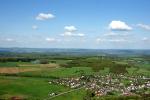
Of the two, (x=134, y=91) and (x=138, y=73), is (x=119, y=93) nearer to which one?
(x=134, y=91)

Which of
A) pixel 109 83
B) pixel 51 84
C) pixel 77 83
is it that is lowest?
pixel 109 83

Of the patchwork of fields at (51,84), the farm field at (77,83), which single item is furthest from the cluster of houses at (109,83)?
the patchwork of fields at (51,84)

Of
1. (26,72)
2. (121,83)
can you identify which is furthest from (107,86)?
(26,72)

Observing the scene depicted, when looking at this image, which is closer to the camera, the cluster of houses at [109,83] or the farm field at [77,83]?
the farm field at [77,83]

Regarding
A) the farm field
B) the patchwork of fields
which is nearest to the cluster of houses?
the farm field

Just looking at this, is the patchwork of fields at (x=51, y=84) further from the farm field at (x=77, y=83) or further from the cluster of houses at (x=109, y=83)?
the cluster of houses at (x=109, y=83)

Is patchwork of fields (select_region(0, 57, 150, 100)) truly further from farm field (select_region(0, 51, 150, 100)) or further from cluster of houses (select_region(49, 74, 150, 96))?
cluster of houses (select_region(49, 74, 150, 96))

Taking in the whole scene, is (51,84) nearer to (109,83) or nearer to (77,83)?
(77,83)

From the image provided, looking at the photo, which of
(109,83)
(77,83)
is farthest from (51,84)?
(109,83)
